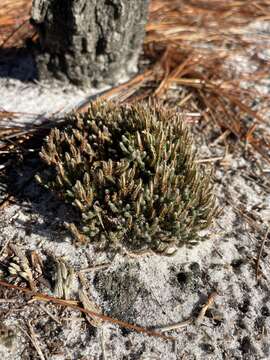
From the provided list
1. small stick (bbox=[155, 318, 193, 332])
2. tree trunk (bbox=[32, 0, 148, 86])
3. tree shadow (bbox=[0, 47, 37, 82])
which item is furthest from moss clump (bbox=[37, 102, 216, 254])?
tree shadow (bbox=[0, 47, 37, 82])

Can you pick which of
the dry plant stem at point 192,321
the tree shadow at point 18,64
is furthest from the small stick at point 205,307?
the tree shadow at point 18,64

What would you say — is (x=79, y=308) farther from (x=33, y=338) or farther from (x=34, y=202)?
(x=34, y=202)

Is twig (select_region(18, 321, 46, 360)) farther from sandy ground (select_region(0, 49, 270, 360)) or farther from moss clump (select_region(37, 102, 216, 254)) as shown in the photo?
moss clump (select_region(37, 102, 216, 254))

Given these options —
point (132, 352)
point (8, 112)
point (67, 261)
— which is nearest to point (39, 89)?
point (8, 112)

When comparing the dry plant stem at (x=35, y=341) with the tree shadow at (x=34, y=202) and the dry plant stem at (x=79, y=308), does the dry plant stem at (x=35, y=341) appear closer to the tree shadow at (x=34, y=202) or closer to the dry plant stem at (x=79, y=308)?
the dry plant stem at (x=79, y=308)

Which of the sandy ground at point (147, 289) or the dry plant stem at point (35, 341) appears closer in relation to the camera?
the dry plant stem at point (35, 341)

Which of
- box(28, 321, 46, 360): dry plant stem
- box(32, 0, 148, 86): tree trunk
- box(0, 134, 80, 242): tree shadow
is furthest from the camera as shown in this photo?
box(32, 0, 148, 86): tree trunk
